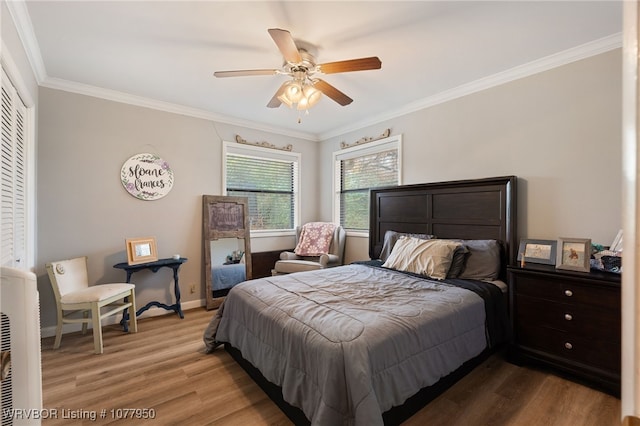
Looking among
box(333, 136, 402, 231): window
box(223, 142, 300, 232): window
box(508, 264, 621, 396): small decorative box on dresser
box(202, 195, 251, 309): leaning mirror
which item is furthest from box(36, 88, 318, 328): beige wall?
box(508, 264, 621, 396): small decorative box on dresser

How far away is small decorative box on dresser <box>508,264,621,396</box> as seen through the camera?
1853 mm

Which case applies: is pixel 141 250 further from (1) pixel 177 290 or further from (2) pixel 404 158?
(2) pixel 404 158

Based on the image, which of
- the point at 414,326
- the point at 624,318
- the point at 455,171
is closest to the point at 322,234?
the point at 455,171

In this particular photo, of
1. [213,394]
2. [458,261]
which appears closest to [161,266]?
[213,394]

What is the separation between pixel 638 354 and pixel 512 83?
3.04 meters

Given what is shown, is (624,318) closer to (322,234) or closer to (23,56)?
(23,56)

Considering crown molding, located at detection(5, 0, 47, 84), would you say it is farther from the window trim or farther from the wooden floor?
the wooden floor

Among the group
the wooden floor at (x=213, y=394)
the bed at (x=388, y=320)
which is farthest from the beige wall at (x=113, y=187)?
the bed at (x=388, y=320)

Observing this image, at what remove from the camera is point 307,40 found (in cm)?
216

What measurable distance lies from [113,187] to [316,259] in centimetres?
265

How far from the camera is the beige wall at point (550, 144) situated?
2189mm

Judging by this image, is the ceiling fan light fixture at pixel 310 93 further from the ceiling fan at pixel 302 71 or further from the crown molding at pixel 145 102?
the crown molding at pixel 145 102

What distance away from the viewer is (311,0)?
1.77m

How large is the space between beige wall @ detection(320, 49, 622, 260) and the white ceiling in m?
0.18
